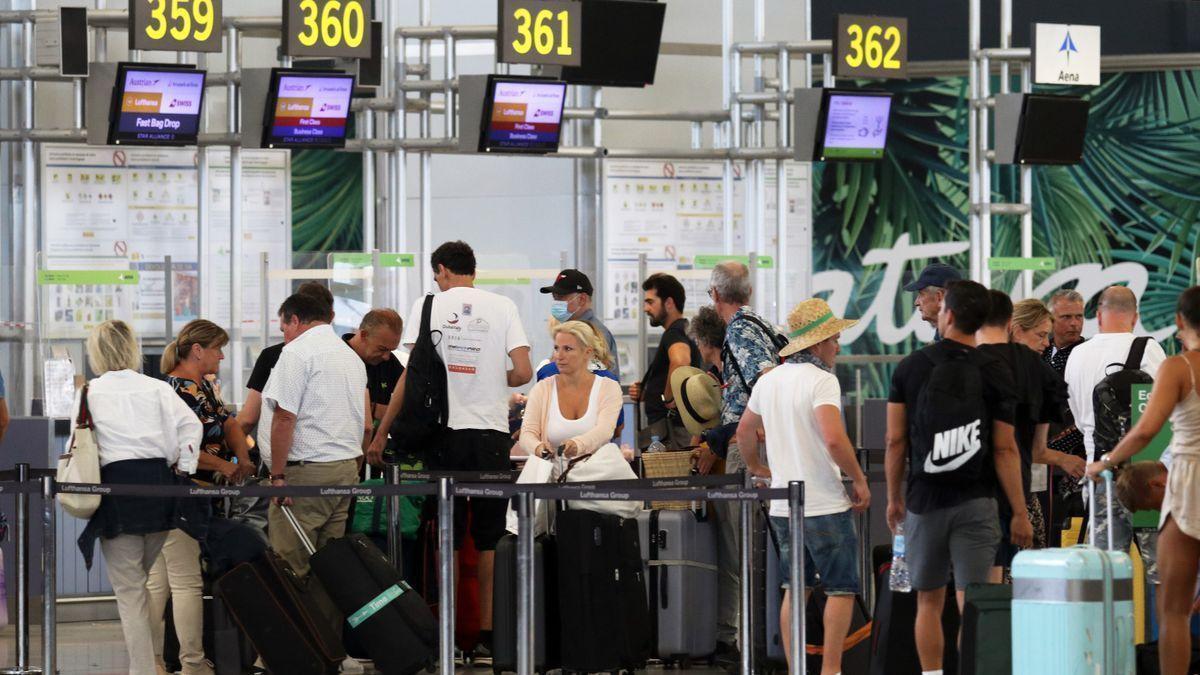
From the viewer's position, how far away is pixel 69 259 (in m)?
12.5

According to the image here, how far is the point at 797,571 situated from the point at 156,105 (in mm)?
→ 6680

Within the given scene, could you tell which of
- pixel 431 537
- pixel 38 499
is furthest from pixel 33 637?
pixel 431 537

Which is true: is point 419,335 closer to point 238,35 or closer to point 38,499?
point 38,499

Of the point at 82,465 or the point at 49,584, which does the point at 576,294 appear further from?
the point at 49,584

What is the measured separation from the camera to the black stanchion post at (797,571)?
592 centimetres

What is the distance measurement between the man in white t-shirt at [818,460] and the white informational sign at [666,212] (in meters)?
6.87

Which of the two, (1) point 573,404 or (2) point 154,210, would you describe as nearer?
(1) point 573,404

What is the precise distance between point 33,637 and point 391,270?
358 centimetres

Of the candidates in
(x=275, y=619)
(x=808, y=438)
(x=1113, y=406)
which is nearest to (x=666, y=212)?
(x=1113, y=406)

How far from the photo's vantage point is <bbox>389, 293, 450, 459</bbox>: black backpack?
23.5 ft

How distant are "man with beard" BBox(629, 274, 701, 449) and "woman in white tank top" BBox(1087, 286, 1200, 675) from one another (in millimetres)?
2510

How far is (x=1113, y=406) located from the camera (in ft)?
23.2

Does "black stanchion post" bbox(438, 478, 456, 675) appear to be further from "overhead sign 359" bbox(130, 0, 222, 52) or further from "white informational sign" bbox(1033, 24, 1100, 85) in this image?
"white informational sign" bbox(1033, 24, 1100, 85)

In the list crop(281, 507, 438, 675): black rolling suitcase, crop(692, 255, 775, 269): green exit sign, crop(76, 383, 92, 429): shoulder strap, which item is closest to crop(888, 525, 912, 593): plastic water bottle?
crop(281, 507, 438, 675): black rolling suitcase
